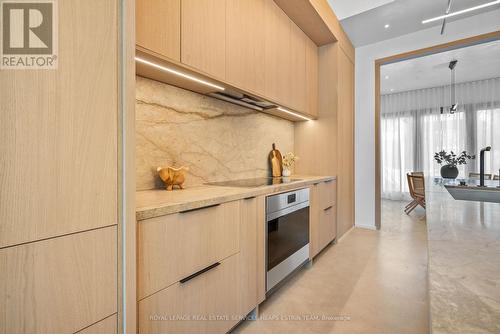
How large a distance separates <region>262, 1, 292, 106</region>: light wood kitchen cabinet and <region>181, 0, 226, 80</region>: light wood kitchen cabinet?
0.54 meters

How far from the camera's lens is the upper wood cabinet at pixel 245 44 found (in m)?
1.71

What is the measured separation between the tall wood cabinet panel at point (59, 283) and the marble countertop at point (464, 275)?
2.80 feet

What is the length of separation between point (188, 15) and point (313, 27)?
180cm

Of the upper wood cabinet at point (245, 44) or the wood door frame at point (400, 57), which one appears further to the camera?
the wood door frame at point (400, 57)

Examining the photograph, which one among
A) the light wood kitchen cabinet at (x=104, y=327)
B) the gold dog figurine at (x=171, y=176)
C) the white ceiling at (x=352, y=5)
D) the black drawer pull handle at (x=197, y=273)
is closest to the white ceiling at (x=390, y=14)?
the white ceiling at (x=352, y=5)

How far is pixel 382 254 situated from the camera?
2.61 meters

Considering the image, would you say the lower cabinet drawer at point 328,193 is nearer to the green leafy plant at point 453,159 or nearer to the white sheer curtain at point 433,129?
the green leafy plant at point 453,159

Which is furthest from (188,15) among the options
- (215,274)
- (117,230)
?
(215,274)

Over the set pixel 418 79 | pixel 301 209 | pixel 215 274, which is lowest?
pixel 215 274

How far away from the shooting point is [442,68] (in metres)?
4.63

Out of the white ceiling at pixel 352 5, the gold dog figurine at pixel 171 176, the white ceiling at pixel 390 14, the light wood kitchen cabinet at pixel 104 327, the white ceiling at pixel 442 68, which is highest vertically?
the white ceiling at pixel 442 68

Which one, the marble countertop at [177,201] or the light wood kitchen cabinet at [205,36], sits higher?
the light wood kitchen cabinet at [205,36]

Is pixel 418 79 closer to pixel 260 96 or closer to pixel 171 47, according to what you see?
pixel 260 96

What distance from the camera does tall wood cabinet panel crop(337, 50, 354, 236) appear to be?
3.08 m
